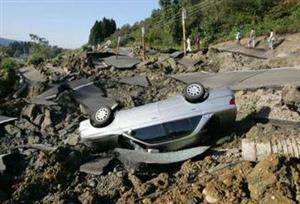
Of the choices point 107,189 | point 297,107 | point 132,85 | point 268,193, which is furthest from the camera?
point 132,85

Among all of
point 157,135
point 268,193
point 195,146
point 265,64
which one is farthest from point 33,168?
point 265,64

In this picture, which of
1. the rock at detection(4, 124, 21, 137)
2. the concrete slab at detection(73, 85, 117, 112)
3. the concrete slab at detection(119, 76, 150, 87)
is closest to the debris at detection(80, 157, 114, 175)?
the rock at detection(4, 124, 21, 137)

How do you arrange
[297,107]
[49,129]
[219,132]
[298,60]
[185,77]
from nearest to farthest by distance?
1. [219,132]
2. [297,107]
3. [49,129]
4. [185,77]
5. [298,60]

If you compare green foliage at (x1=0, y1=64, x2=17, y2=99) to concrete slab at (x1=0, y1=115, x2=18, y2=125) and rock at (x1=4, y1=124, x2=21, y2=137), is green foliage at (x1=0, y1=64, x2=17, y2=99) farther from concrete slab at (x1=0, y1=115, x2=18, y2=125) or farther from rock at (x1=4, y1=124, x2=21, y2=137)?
rock at (x1=4, y1=124, x2=21, y2=137)

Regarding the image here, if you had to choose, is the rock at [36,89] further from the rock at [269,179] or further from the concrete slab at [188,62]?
the rock at [269,179]

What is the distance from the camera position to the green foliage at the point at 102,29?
58.2 metres

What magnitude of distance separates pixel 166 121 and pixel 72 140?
2.35m

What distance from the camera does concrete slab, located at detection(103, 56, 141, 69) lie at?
20.8 m

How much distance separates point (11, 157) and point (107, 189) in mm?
2445

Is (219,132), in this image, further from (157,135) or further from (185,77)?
(185,77)

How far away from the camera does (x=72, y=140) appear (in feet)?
39.2

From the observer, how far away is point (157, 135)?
10.8 metres

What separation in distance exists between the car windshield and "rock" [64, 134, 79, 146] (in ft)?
5.45

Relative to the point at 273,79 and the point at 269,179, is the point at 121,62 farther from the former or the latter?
the point at 269,179
